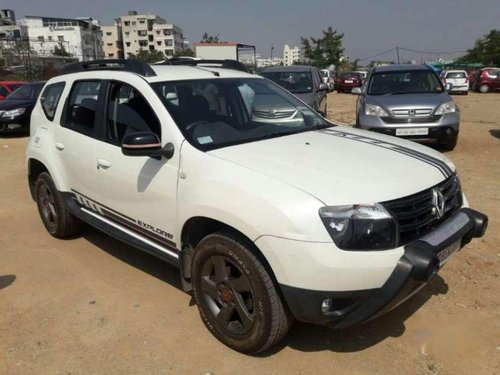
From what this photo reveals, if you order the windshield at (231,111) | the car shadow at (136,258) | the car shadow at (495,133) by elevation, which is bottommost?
the car shadow at (136,258)

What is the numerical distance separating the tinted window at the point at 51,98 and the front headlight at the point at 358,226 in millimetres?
3375

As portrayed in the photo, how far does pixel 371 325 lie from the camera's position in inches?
129

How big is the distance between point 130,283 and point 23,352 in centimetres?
106

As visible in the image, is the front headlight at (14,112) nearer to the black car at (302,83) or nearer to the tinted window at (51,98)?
the black car at (302,83)

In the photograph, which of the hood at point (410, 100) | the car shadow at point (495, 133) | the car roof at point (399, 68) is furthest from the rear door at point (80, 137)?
the car shadow at point (495, 133)

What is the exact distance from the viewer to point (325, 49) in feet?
184

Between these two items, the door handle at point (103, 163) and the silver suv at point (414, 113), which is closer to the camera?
the door handle at point (103, 163)

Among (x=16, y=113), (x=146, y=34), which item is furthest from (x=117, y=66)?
(x=146, y=34)

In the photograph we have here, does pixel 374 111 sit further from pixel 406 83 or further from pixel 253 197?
pixel 253 197

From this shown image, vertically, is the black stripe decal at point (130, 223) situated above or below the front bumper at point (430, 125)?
below

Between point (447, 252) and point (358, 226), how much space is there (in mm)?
753

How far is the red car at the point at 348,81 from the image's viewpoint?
106 ft

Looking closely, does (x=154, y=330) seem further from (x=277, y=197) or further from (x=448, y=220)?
(x=448, y=220)

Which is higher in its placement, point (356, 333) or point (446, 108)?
point (446, 108)
